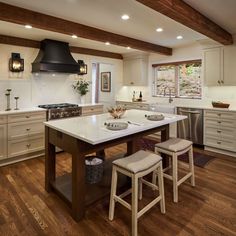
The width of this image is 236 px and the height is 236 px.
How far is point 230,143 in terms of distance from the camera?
13.3ft

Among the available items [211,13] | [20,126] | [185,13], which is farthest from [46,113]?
[211,13]

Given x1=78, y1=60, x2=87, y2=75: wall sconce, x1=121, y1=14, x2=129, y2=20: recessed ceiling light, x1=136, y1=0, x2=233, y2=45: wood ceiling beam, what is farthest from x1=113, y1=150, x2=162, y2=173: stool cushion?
x1=78, y1=60, x2=87, y2=75: wall sconce

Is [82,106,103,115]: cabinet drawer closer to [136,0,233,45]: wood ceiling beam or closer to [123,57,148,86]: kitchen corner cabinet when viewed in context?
[123,57,148,86]: kitchen corner cabinet

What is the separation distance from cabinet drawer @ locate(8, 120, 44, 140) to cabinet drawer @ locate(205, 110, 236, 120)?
361 centimetres

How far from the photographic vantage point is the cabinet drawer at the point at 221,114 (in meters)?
4.01

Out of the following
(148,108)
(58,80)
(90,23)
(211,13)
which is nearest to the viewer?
(211,13)

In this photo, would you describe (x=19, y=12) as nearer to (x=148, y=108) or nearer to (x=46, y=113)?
(x=46, y=113)

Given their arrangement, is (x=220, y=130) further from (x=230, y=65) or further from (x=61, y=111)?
(x=61, y=111)

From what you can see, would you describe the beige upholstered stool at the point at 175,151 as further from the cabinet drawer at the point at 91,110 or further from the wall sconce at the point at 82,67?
the wall sconce at the point at 82,67

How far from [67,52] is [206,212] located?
161 inches

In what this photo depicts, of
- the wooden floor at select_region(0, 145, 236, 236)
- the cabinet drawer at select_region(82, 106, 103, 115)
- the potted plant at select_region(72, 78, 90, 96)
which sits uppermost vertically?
the potted plant at select_region(72, 78, 90, 96)

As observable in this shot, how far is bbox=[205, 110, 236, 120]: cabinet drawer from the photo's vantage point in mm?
4011

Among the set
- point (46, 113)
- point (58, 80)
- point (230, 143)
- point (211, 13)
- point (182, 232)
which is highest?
point (211, 13)

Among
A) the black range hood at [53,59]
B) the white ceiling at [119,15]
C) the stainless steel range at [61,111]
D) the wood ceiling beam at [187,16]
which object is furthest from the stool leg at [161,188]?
the black range hood at [53,59]
